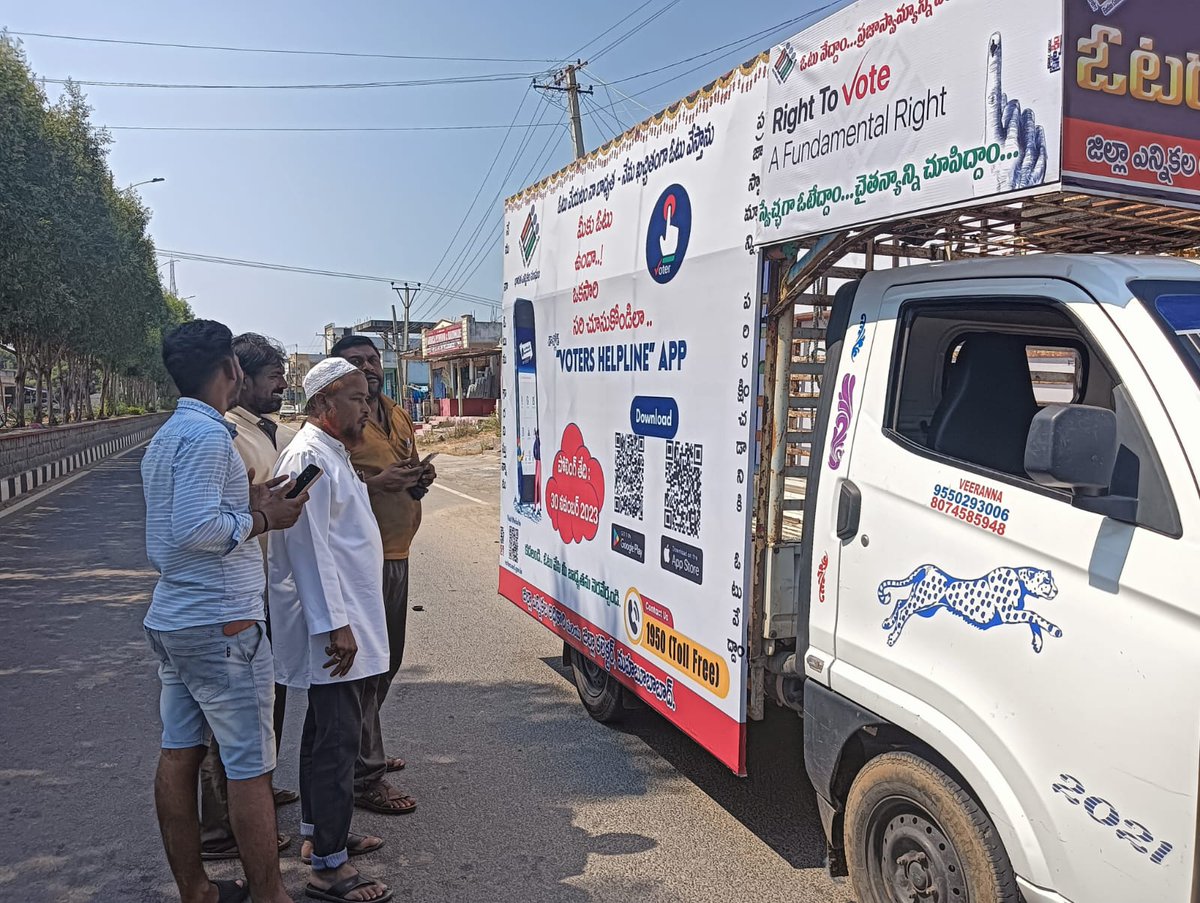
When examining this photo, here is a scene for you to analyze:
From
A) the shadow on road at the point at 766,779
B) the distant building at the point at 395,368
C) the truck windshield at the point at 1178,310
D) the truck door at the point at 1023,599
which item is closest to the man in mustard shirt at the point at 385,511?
the shadow on road at the point at 766,779

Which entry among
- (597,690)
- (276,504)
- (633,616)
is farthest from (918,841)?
(597,690)

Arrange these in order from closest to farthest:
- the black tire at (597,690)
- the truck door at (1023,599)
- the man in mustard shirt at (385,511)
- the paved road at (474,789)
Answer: the truck door at (1023,599), the paved road at (474,789), the man in mustard shirt at (385,511), the black tire at (597,690)

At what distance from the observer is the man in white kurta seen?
10.9ft

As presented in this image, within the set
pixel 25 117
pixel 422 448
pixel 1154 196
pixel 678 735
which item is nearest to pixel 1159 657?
pixel 1154 196

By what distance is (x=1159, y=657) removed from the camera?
6.49 ft

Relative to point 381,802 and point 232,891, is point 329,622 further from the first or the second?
point 381,802

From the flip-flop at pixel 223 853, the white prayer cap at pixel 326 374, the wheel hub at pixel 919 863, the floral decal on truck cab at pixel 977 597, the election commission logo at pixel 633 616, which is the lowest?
the flip-flop at pixel 223 853

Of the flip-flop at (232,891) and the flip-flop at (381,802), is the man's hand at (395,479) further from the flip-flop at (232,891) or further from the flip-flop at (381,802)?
the flip-flop at (232,891)

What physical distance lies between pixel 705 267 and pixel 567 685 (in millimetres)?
3156

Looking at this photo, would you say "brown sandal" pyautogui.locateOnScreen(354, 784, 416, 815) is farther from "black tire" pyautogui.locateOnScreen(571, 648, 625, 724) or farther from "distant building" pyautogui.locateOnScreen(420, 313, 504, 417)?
"distant building" pyautogui.locateOnScreen(420, 313, 504, 417)

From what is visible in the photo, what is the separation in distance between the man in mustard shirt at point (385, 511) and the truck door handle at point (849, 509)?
6.04 feet

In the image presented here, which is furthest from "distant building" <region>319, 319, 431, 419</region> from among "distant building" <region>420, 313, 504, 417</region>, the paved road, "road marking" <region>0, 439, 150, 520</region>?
the paved road

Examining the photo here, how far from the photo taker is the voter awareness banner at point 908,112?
229 centimetres

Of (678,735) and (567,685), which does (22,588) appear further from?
(678,735)
